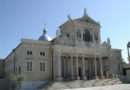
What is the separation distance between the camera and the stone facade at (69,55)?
29866 millimetres

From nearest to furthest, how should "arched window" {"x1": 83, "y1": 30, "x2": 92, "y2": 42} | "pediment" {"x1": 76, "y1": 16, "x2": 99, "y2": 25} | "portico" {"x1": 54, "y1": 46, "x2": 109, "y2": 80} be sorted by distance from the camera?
"portico" {"x1": 54, "y1": 46, "x2": 109, "y2": 80}
"arched window" {"x1": 83, "y1": 30, "x2": 92, "y2": 42}
"pediment" {"x1": 76, "y1": 16, "x2": 99, "y2": 25}

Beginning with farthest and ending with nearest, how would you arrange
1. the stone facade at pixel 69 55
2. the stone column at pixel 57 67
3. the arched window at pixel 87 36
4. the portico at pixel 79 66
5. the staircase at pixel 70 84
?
the arched window at pixel 87 36 → the portico at pixel 79 66 → the stone column at pixel 57 67 → the stone facade at pixel 69 55 → the staircase at pixel 70 84

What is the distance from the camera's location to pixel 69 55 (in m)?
34.6

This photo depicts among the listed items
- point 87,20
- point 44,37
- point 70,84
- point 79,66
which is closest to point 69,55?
point 79,66

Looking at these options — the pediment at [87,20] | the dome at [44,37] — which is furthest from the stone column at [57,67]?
the dome at [44,37]

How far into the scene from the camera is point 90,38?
36531mm

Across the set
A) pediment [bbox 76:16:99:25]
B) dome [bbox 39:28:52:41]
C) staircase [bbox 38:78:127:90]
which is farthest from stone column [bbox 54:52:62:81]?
dome [bbox 39:28:52:41]

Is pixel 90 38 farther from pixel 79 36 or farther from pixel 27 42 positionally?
pixel 27 42

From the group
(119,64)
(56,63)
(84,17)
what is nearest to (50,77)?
(56,63)

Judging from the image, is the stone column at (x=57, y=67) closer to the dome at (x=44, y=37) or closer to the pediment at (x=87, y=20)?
the pediment at (x=87, y=20)

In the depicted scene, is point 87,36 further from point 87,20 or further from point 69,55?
point 69,55

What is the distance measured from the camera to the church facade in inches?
1176

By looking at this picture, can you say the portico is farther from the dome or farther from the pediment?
the dome

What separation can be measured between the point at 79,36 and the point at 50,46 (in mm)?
6822
